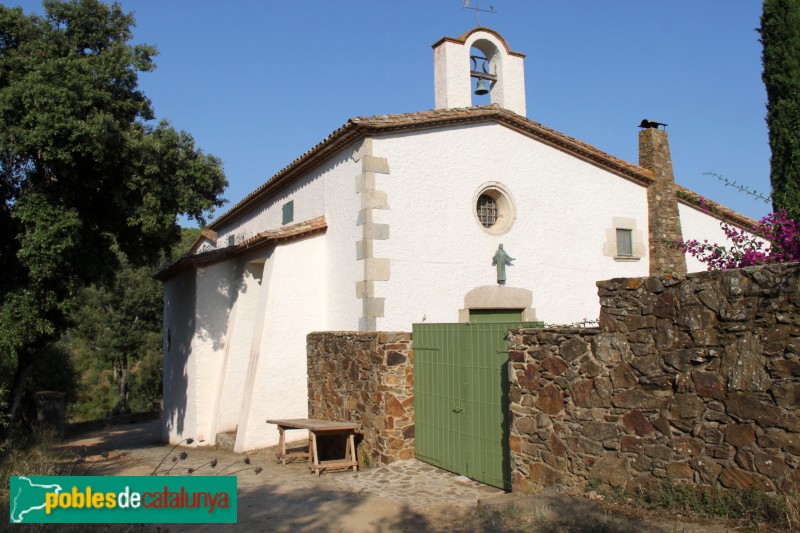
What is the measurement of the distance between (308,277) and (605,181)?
22.0 feet

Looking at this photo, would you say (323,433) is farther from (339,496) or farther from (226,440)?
(226,440)

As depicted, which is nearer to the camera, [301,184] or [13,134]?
[13,134]

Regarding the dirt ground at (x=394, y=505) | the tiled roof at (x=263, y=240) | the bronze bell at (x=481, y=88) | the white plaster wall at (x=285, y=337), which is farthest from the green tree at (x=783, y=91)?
the white plaster wall at (x=285, y=337)

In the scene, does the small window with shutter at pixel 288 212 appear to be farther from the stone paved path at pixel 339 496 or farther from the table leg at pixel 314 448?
the table leg at pixel 314 448

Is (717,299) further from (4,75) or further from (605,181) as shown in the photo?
(4,75)

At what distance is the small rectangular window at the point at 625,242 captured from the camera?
529 inches

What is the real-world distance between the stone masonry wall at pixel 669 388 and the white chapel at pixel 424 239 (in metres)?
4.28

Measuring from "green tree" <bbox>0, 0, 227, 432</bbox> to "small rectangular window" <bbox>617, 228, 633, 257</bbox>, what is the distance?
27.5 feet

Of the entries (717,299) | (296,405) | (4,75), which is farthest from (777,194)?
(4,75)

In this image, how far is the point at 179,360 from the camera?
14508 mm

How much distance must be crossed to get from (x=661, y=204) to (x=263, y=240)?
8.75m

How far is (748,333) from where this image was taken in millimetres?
4941

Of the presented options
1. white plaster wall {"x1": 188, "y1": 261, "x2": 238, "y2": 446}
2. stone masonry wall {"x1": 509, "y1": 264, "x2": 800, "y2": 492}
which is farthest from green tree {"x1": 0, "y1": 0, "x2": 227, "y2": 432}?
stone masonry wall {"x1": 509, "y1": 264, "x2": 800, "y2": 492}

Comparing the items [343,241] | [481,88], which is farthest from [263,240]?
[481,88]
